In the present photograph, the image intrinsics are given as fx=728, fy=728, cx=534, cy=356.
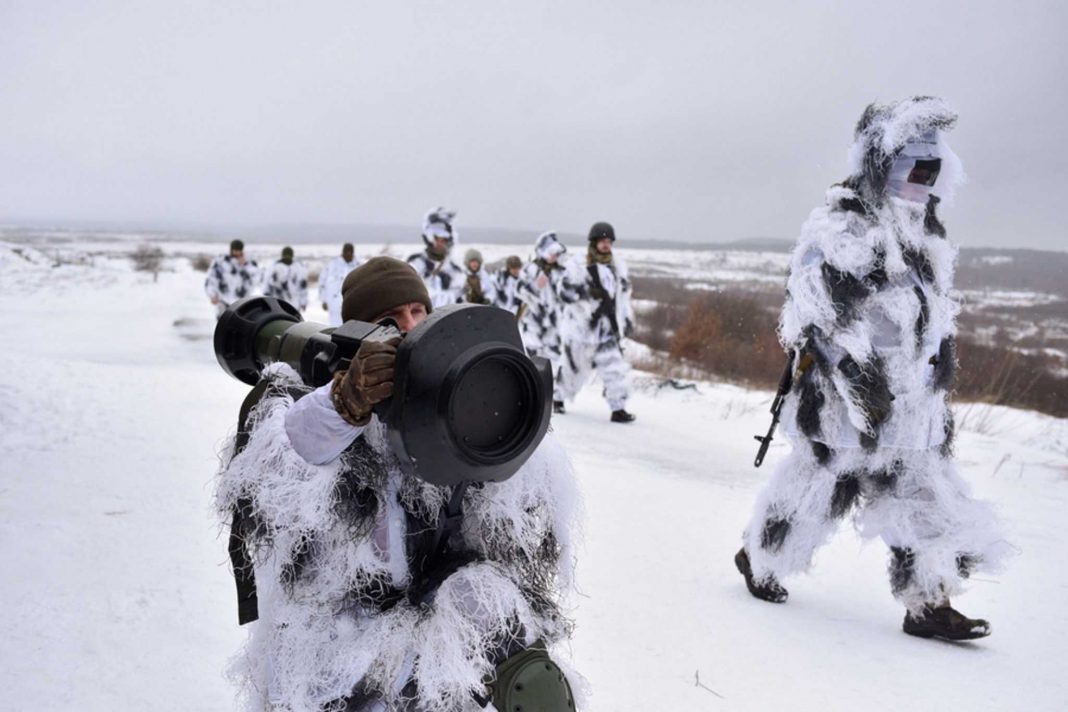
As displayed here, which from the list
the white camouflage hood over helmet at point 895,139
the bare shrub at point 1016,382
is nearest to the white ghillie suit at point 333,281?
the bare shrub at point 1016,382

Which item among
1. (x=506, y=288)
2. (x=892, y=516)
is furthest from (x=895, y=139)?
(x=506, y=288)

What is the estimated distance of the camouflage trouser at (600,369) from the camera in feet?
24.6

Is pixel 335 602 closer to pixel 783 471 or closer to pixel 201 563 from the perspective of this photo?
pixel 201 563

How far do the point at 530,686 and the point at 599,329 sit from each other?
639cm

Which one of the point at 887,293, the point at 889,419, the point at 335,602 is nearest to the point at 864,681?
the point at 889,419

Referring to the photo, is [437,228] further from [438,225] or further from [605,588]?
[605,588]

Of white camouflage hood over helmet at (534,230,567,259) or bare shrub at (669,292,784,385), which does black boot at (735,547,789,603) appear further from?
bare shrub at (669,292,784,385)

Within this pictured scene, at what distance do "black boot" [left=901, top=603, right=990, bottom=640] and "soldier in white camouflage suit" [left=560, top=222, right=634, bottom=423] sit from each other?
14.9 feet

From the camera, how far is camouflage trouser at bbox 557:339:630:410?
750 cm

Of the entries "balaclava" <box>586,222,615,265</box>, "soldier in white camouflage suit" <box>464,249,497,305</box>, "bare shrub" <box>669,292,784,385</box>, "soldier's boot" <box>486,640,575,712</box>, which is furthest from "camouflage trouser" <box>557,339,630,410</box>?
"bare shrub" <box>669,292,784,385</box>

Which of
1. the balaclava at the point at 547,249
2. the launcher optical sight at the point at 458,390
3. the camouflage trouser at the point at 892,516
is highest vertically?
the balaclava at the point at 547,249

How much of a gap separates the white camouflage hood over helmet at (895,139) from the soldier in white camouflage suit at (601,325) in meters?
4.38

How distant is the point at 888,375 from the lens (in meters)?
2.94

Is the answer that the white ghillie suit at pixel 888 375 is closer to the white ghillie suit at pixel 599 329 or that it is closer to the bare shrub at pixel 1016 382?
the white ghillie suit at pixel 599 329
